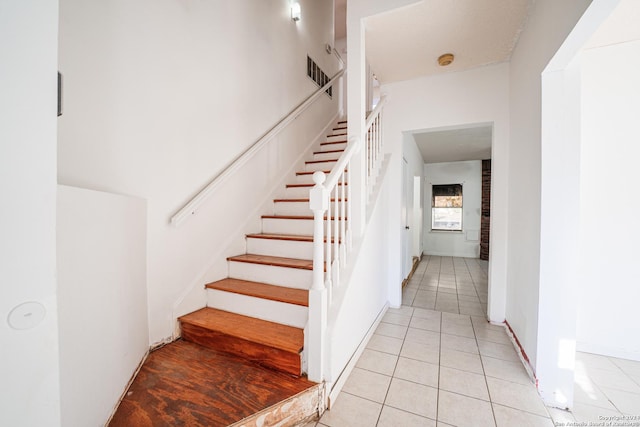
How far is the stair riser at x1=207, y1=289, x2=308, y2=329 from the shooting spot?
5.80 feet

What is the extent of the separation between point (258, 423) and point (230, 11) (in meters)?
3.18

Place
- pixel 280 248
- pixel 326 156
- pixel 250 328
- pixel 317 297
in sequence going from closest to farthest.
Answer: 1. pixel 317 297
2. pixel 250 328
3. pixel 280 248
4. pixel 326 156

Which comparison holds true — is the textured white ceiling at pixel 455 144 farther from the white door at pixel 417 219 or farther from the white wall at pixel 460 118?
the white door at pixel 417 219

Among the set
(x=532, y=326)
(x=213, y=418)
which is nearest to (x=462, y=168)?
(x=532, y=326)

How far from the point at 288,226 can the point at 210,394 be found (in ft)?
5.00

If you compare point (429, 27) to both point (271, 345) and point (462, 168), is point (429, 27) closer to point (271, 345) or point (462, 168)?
point (271, 345)

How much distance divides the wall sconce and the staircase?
273 cm

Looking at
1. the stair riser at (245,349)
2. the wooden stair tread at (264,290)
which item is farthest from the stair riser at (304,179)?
the stair riser at (245,349)

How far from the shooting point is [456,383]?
70.1 inches

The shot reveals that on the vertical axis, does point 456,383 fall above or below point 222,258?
below

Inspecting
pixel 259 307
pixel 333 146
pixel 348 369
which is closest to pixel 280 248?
pixel 259 307

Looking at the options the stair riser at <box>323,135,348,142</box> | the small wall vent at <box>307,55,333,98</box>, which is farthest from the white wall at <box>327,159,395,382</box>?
the small wall vent at <box>307,55,333,98</box>

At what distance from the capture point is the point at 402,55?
2.63 meters

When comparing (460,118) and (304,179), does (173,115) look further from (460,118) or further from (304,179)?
(460,118)
